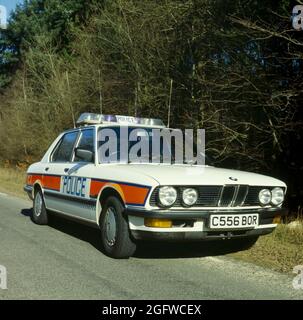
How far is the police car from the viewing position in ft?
19.0

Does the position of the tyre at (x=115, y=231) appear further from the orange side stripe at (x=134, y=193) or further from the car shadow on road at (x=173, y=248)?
the car shadow on road at (x=173, y=248)

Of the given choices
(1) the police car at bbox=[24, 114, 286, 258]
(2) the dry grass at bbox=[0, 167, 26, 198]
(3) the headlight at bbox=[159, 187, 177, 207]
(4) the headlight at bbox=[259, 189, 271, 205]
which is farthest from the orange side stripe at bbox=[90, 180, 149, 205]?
(2) the dry grass at bbox=[0, 167, 26, 198]

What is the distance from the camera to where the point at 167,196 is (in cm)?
578

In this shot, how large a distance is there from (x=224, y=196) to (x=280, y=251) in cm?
139

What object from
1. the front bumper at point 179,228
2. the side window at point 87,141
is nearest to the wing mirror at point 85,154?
the side window at point 87,141

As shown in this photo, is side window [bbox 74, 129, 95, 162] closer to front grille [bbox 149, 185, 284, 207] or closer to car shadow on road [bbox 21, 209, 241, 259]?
car shadow on road [bbox 21, 209, 241, 259]

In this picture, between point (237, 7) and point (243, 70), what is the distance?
1.44 m

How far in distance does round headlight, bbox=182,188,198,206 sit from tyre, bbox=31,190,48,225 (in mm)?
3791

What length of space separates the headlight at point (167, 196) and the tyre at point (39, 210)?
372cm

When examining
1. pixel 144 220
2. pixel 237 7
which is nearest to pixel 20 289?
pixel 144 220

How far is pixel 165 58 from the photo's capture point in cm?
1546

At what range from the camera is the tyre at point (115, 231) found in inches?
243
